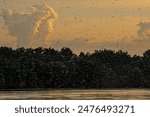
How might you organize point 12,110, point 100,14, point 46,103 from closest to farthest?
point 12,110 < point 46,103 < point 100,14

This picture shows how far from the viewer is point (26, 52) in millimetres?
9977

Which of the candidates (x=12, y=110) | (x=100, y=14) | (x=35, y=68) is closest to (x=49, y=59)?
(x=35, y=68)

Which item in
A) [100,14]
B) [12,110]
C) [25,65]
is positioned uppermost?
[100,14]

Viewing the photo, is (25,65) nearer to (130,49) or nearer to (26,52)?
(26,52)

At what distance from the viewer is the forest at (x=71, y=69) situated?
32.6 ft

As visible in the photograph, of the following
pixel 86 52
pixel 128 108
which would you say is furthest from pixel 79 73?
pixel 128 108

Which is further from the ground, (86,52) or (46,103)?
(86,52)

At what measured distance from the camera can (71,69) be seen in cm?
1002

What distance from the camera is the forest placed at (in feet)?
32.6

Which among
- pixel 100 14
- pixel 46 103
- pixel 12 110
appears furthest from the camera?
pixel 100 14

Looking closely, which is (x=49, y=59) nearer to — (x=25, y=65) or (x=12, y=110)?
(x=25, y=65)

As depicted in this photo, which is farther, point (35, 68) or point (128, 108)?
point (35, 68)

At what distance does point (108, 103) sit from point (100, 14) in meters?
1.77

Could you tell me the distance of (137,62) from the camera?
33.6ft
